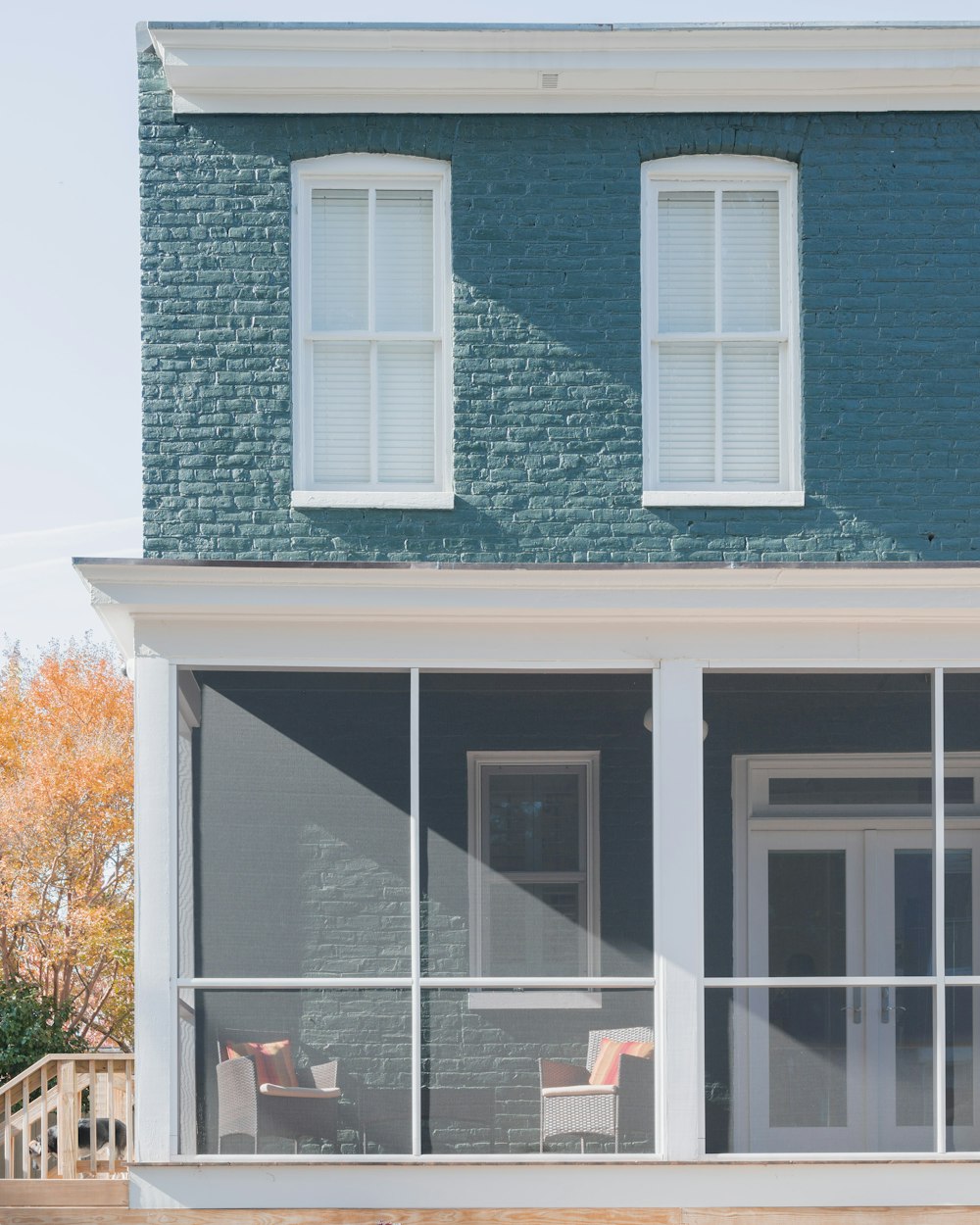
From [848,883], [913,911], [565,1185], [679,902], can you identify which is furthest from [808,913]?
[565,1185]

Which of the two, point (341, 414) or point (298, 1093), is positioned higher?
point (341, 414)

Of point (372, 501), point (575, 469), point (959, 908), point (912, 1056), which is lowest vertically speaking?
point (912, 1056)

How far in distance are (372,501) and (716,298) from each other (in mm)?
2789

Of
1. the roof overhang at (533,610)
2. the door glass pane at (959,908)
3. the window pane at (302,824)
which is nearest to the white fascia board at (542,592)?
the roof overhang at (533,610)

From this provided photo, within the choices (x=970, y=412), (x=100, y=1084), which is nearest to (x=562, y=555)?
(x=970, y=412)

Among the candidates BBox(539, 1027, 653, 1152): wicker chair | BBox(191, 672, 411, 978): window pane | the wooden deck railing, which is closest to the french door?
BBox(539, 1027, 653, 1152): wicker chair

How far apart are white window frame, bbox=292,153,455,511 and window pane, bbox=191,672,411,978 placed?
1446 millimetres

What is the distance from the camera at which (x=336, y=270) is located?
30.9ft

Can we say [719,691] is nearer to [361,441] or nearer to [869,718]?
[869,718]

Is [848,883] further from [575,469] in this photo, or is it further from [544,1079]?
[575,469]

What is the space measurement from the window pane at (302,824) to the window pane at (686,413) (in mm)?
2450

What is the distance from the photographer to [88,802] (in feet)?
82.0

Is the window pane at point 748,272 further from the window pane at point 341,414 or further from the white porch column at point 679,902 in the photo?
the white porch column at point 679,902

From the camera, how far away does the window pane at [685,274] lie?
9.46 m
